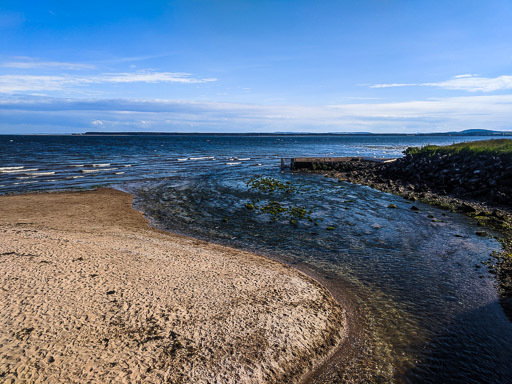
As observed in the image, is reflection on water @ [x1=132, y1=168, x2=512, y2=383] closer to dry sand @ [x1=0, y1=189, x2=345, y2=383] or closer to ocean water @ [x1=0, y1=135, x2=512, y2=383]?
ocean water @ [x1=0, y1=135, x2=512, y2=383]

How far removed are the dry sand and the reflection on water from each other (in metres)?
1.34

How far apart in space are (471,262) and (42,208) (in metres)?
23.3

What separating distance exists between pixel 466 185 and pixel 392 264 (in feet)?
57.9

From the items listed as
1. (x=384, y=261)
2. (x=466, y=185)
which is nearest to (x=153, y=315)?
(x=384, y=261)

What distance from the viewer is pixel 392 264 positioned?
484 inches

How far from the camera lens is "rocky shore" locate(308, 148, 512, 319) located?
13.9m

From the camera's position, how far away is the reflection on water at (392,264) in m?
7.23

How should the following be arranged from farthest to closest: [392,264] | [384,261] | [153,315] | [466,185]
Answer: [466,185] < [384,261] < [392,264] < [153,315]

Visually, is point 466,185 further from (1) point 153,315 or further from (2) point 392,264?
(1) point 153,315

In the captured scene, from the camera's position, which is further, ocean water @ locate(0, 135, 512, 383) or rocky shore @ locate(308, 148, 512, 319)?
rocky shore @ locate(308, 148, 512, 319)

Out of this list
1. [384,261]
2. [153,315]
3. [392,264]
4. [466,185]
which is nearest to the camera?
[153,315]

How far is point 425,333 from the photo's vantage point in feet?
26.7

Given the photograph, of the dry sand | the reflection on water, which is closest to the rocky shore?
the reflection on water

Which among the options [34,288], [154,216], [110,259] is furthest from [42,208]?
[34,288]
